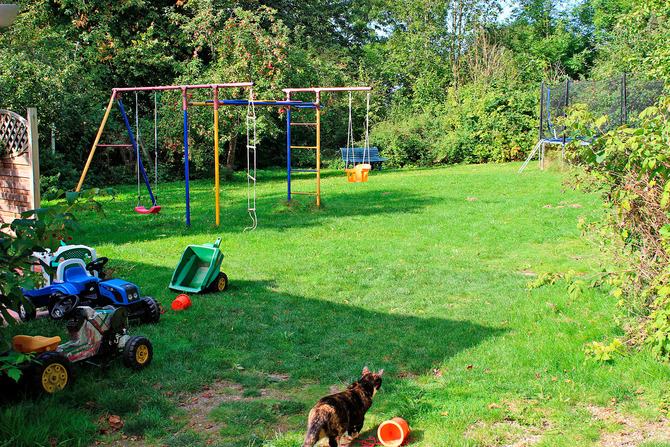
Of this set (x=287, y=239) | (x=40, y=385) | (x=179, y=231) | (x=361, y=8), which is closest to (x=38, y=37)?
(x=179, y=231)

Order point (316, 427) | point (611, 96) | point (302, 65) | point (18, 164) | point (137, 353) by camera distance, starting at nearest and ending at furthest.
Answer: point (316, 427), point (137, 353), point (18, 164), point (611, 96), point (302, 65)

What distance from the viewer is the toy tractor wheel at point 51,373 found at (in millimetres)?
3759

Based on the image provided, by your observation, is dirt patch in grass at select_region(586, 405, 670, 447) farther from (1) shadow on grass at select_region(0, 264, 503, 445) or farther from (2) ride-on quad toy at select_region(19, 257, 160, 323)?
(2) ride-on quad toy at select_region(19, 257, 160, 323)

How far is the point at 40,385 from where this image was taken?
3.76m

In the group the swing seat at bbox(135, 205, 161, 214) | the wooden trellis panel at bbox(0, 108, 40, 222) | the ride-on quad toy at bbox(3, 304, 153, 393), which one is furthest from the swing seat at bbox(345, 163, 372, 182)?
the ride-on quad toy at bbox(3, 304, 153, 393)

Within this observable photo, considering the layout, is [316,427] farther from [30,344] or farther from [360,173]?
[360,173]

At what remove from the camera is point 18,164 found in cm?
588

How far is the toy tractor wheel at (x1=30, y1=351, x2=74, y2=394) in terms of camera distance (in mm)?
3759

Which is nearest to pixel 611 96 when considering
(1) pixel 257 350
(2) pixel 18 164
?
(1) pixel 257 350

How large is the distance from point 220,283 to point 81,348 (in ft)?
8.45

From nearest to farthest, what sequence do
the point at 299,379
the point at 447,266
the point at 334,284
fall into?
the point at 299,379 < the point at 334,284 < the point at 447,266

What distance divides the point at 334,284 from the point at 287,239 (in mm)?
2823

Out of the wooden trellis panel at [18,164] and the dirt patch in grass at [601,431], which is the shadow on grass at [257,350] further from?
the wooden trellis panel at [18,164]

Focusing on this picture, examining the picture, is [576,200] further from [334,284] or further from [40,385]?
[40,385]
